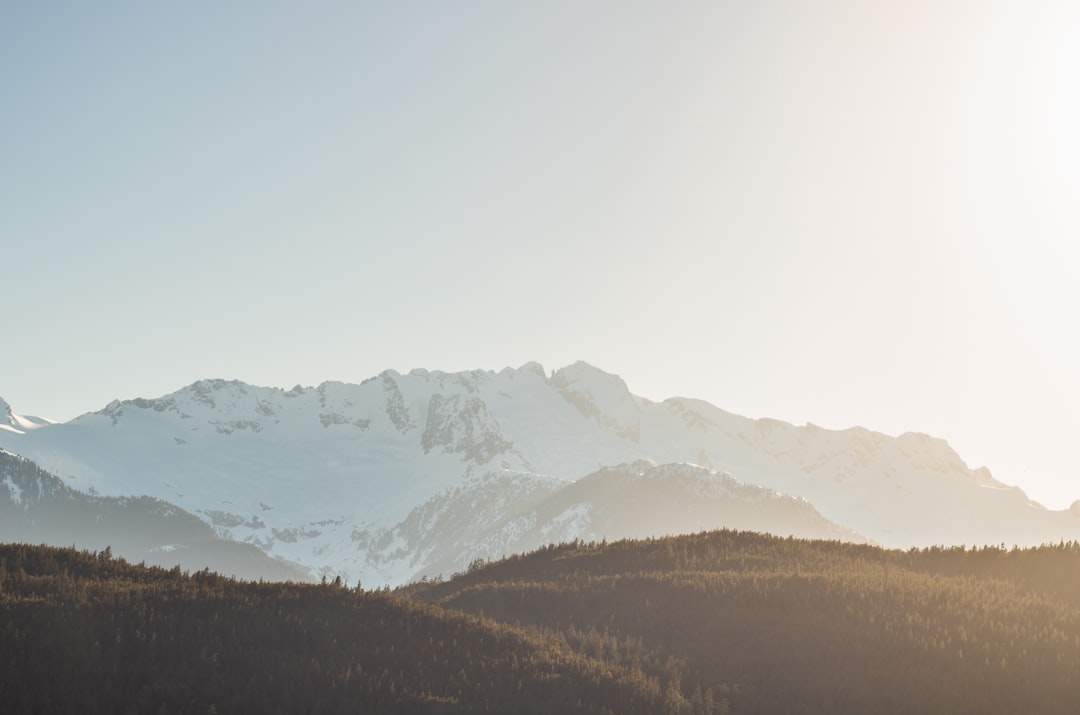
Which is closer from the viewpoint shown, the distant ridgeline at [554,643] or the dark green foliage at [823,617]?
the distant ridgeline at [554,643]

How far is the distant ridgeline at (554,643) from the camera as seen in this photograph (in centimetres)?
1847

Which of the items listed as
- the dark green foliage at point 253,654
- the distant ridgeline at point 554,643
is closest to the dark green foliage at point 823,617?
the distant ridgeline at point 554,643

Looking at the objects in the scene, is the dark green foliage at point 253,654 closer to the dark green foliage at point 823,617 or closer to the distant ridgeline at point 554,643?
the distant ridgeline at point 554,643

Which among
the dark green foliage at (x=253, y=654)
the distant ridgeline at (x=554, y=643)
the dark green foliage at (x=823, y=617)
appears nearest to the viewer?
the dark green foliage at (x=253, y=654)

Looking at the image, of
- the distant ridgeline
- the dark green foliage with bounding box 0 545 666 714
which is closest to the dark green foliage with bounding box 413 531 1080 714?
the distant ridgeline

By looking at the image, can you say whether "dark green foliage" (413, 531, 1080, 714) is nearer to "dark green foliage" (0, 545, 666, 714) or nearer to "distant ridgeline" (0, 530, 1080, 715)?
"distant ridgeline" (0, 530, 1080, 715)

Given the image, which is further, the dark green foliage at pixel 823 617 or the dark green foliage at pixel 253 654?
the dark green foliage at pixel 823 617

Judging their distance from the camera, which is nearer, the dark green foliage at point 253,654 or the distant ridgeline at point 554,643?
the dark green foliage at point 253,654

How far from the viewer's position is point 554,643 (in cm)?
2412

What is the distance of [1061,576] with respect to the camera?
3027cm

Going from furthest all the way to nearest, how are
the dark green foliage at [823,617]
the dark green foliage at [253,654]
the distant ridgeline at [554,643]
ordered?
the dark green foliage at [823,617] → the distant ridgeline at [554,643] → the dark green foliage at [253,654]

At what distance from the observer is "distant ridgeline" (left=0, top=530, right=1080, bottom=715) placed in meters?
18.5

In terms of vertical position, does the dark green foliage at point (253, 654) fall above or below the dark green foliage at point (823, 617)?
below

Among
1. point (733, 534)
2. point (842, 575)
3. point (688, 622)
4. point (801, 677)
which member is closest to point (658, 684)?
point (801, 677)
